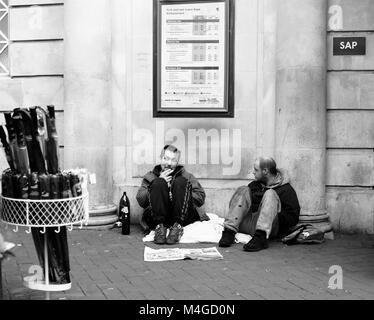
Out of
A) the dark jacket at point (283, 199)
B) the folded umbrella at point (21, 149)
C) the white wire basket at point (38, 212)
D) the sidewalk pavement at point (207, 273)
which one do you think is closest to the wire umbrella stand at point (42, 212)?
the white wire basket at point (38, 212)

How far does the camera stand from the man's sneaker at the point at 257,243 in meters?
6.54

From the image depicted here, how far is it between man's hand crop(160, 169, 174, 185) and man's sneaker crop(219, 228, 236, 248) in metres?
0.94

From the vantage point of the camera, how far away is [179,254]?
6203 millimetres

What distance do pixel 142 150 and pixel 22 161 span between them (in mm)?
4033

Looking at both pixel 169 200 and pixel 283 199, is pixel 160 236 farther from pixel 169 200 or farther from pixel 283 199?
pixel 283 199

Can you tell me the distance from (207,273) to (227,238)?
1292 mm

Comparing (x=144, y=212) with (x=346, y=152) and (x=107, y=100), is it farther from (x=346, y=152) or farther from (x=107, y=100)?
(x=346, y=152)

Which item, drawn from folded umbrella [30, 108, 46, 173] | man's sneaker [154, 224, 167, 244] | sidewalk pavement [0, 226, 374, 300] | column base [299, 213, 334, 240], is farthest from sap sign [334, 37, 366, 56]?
folded umbrella [30, 108, 46, 173]

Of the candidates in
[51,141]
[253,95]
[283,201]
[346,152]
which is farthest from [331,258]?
[51,141]

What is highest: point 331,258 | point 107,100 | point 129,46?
point 129,46

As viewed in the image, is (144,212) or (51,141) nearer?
(51,141)

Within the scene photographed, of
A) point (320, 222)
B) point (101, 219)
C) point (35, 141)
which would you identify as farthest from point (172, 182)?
point (35, 141)

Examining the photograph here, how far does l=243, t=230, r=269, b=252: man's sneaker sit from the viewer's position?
6.54 meters

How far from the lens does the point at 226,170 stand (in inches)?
312
